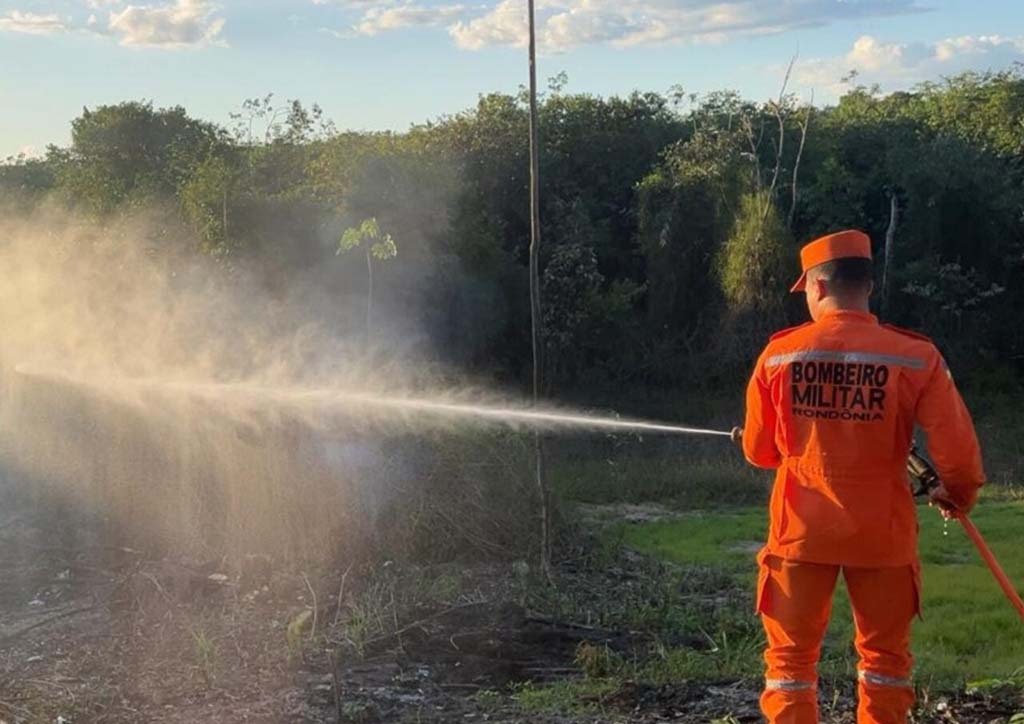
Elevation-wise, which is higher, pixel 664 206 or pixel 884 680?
pixel 664 206

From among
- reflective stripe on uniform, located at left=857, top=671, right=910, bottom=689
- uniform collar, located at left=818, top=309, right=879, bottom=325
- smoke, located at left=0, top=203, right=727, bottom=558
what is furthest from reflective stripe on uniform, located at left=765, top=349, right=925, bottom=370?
smoke, located at left=0, top=203, right=727, bottom=558

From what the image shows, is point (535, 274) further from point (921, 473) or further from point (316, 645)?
point (921, 473)

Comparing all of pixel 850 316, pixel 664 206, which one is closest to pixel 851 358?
pixel 850 316

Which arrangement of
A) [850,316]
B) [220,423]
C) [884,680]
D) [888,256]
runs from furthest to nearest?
[888,256], [220,423], [850,316], [884,680]

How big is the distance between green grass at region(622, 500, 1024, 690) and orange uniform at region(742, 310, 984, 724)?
1.62m

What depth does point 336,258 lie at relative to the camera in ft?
55.8

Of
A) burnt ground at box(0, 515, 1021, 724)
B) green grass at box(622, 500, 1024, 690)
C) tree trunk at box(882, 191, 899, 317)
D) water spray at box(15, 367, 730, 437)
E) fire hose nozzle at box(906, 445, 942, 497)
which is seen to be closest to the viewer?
fire hose nozzle at box(906, 445, 942, 497)

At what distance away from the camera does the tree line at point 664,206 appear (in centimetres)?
2125

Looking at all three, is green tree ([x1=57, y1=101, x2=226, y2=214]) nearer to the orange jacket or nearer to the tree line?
the tree line

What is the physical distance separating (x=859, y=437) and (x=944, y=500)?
0.36 metres

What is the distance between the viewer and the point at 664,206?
24.7m

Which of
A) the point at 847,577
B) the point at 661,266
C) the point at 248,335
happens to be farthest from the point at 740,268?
the point at 847,577

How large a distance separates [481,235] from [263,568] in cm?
1300

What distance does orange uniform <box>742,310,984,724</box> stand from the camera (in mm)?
4078
